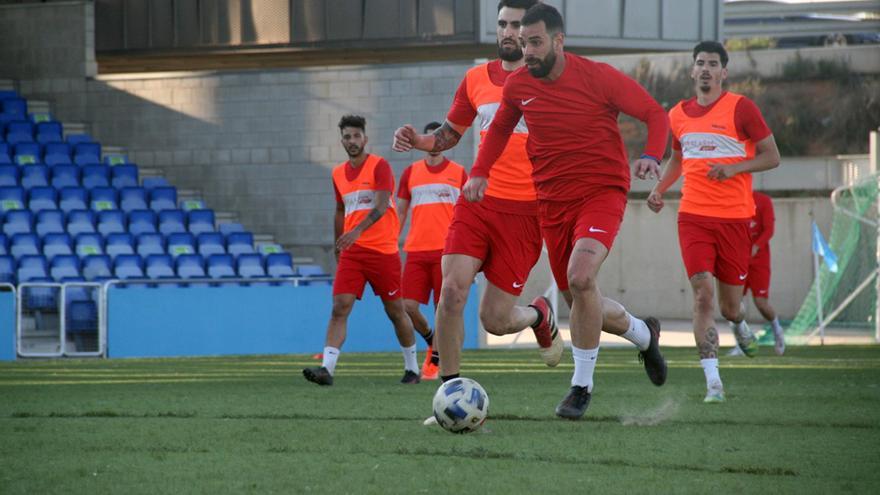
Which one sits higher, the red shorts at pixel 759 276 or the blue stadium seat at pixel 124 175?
the blue stadium seat at pixel 124 175

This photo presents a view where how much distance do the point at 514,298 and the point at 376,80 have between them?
15085 mm

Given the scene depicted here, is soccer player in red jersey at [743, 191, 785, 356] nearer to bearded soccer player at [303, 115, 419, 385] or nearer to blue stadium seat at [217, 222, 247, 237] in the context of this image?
bearded soccer player at [303, 115, 419, 385]

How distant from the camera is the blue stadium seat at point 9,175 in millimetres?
21444

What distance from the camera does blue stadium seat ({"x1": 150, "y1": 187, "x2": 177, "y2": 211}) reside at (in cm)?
2230

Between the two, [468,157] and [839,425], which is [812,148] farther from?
[839,425]

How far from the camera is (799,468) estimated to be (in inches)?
236

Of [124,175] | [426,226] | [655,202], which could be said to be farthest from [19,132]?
[655,202]

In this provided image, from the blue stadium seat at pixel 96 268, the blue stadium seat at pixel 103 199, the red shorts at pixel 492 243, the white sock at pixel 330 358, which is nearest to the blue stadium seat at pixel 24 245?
the blue stadium seat at pixel 96 268

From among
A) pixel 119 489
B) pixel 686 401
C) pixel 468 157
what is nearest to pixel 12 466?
pixel 119 489

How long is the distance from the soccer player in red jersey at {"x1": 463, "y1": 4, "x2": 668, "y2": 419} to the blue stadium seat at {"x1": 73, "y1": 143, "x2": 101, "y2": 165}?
1574 centimetres

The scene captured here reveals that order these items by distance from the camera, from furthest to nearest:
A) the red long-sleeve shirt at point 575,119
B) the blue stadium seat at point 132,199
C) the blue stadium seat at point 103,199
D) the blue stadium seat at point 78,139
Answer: the blue stadium seat at point 78,139 < the blue stadium seat at point 132,199 < the blue stadium seat at point 103,199 < the red long-sleeve shirt at point 575,119

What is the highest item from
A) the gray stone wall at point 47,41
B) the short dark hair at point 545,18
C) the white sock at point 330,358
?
the gray stone wall at point 47,41

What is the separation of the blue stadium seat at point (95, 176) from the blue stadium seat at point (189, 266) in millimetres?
2357

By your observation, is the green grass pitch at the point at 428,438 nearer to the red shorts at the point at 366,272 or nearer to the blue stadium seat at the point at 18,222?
the red shorts at the point at 366,272
